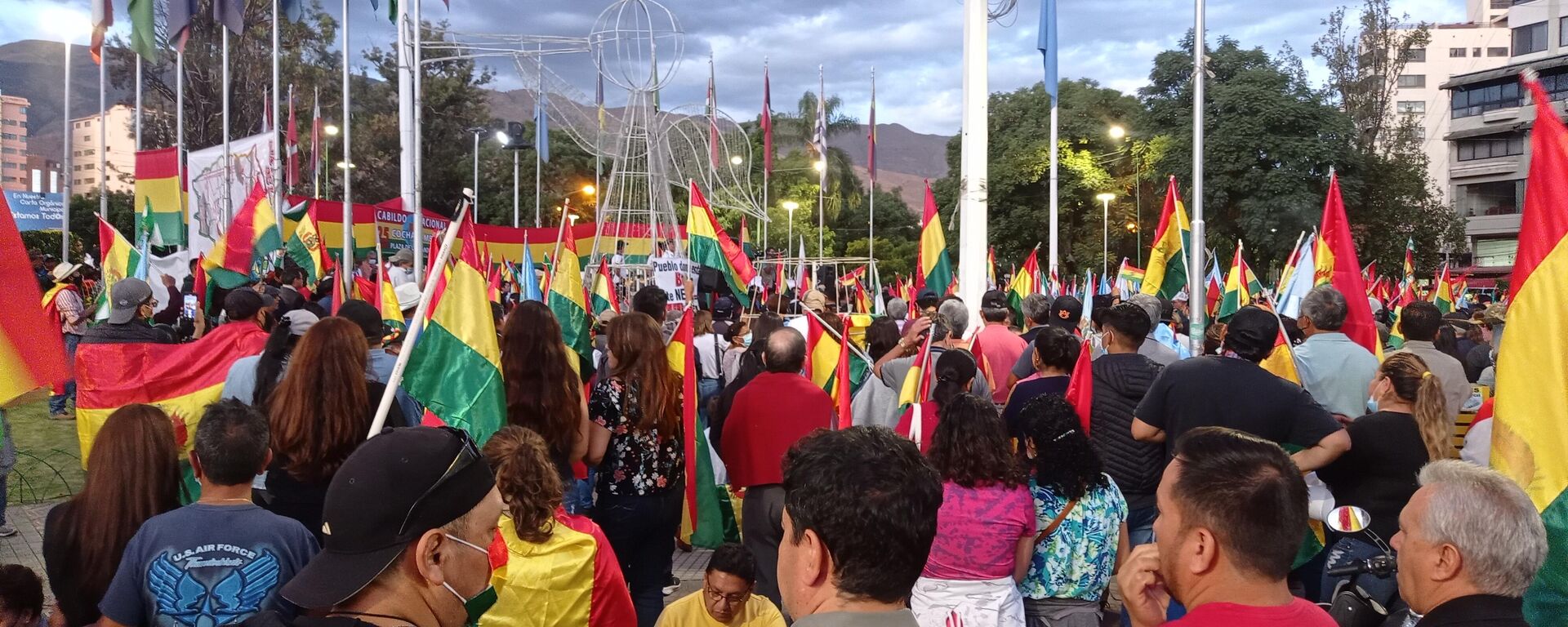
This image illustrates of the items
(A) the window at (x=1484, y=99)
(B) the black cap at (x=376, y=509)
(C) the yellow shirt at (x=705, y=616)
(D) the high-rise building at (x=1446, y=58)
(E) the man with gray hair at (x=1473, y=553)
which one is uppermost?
(D) the high-rise building at (x=1446, y=58)

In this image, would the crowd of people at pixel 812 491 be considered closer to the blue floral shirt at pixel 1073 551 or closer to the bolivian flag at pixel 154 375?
the blue floral shirt at pixel 1073 551

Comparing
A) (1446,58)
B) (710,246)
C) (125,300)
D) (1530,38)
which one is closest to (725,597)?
(125,300)

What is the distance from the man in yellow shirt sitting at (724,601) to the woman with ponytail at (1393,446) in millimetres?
2436

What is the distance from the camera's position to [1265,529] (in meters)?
2.33

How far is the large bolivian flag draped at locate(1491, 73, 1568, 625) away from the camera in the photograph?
311cm

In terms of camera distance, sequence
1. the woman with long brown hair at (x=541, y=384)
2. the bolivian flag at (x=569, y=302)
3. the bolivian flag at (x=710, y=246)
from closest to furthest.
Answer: the woman with long brown hair at (x=541, y=384) → the bolivian flag at (x=569, y=302) → the bolivian flag at (x=710, y=246)

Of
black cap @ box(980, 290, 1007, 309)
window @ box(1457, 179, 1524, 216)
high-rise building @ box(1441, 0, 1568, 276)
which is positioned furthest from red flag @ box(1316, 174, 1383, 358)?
window @ box(1457, 179, 1524, 216)

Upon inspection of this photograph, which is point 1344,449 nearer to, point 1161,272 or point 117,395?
point 117,395

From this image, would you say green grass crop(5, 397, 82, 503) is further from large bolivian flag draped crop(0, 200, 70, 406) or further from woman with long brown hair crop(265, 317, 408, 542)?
large bolivian flag draped crop(0, 200, 70, 406)

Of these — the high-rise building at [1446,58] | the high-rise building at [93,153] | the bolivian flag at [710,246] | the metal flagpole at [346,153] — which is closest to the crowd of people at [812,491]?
the bolivian flag at [710,246]

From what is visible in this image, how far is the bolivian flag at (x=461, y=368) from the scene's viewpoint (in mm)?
4770

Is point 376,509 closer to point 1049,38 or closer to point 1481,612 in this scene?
point 1481,612

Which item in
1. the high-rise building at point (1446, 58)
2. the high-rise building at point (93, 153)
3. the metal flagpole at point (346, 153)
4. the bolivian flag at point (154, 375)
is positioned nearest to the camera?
the bolivian flag at point (154, 375)

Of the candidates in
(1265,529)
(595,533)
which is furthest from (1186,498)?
(595,533)
